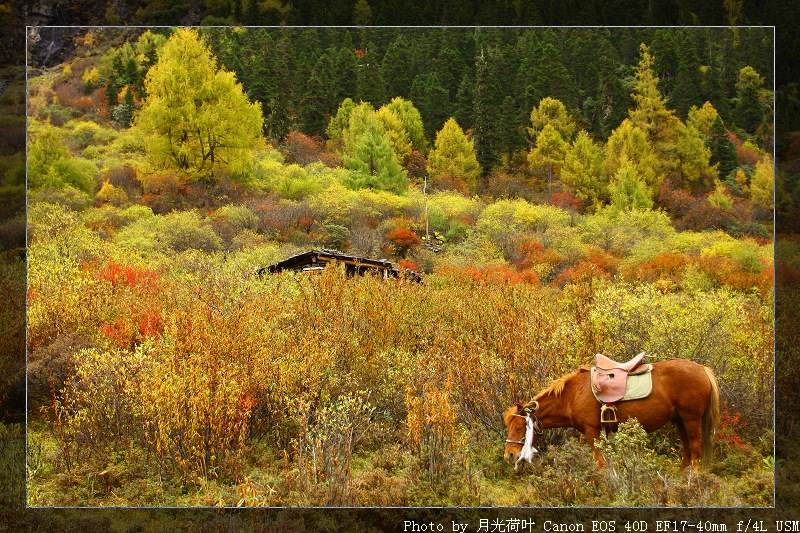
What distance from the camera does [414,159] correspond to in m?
11.3

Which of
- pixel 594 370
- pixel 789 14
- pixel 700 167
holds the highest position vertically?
pixel 789 14

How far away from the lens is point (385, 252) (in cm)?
1112

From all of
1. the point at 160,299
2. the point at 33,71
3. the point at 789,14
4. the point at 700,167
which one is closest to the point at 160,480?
the point at 160,299

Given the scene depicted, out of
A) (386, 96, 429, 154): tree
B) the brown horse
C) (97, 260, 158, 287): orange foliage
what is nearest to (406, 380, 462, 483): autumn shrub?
the brown horse

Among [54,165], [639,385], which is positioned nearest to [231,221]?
[54,165]

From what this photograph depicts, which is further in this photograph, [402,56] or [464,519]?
[402,56]

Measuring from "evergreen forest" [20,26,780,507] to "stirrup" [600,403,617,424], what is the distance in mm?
305

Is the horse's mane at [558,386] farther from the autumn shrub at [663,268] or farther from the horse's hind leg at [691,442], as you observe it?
the autumn shrub at [663,268]

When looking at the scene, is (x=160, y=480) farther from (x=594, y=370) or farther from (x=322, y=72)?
(x=322, y=72)

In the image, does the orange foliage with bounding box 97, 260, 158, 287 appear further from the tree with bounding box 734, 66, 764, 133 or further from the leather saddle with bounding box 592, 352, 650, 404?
the tree with bounding box 734, 66, 764, 133

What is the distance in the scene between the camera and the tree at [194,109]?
11391 mm

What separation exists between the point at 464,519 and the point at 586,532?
1375 mm

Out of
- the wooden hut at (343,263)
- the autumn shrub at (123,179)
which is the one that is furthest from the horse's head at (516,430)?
the autumn shrub at (123,179)

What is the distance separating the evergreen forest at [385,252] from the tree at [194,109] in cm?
4
